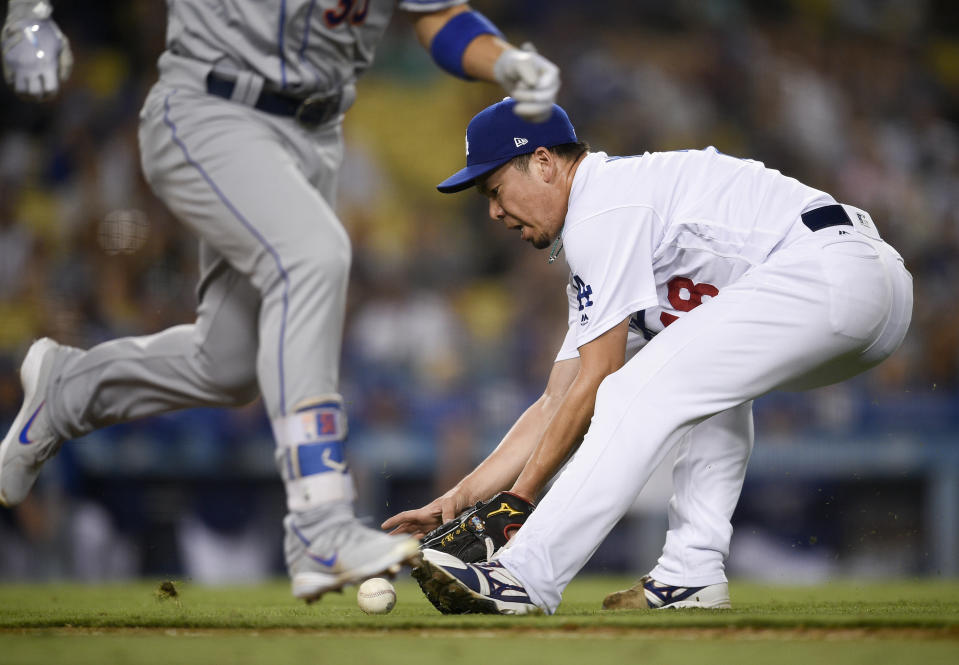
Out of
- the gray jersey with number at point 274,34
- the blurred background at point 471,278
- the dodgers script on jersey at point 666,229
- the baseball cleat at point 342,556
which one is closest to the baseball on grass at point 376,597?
the baseball cleat at point 342,556

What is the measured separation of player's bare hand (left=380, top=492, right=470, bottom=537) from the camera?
3.10 metres

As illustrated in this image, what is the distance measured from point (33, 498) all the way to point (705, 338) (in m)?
4.29

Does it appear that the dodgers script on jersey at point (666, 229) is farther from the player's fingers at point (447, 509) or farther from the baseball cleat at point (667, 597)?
the baseball cleat at point (667, 597)

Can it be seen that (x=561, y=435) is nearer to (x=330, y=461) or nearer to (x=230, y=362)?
(x=330, y=461)

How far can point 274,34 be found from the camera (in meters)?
2.53

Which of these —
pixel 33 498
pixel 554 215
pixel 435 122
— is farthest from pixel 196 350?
pixel 435 122

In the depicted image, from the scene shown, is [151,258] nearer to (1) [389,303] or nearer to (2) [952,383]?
(1) [389,303]

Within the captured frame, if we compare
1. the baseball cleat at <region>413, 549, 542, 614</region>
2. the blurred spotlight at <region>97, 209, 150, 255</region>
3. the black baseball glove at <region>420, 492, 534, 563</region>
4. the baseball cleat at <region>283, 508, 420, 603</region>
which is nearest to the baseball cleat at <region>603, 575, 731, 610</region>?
the black baseball glove at <region>420, 492, 534, 563</region>

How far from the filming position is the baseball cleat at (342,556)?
2.28 m

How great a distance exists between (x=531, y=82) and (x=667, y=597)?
1464mm

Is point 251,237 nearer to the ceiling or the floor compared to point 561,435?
nearer to the ceiling

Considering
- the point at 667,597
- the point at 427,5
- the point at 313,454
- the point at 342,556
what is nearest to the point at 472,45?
the point at 427,5

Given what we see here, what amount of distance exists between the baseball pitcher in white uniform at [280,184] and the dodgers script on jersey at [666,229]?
1.63 ft

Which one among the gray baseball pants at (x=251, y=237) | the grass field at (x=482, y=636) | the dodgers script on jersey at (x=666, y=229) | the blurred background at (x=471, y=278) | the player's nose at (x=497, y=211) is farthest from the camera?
the blurred background at (x=471, y=278)
